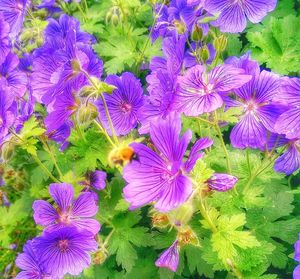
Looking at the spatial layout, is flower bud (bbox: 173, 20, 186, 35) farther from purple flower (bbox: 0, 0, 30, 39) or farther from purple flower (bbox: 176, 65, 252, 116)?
purple flower (bbox: 0, 0, 30, 39)

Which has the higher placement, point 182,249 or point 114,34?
point 114,34

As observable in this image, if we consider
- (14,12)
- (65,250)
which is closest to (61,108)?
(65,250)

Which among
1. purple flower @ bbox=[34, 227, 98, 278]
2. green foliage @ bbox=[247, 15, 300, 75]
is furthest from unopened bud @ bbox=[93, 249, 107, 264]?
green foliage @ bbox=[247, 15, 300, 75]

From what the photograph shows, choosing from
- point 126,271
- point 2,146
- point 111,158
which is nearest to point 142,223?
point 126,271

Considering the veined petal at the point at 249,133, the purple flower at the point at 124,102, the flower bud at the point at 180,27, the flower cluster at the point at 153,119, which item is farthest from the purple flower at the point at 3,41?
the veined petal at the point at 249,133

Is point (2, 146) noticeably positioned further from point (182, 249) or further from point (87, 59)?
→ point (182, 249)
